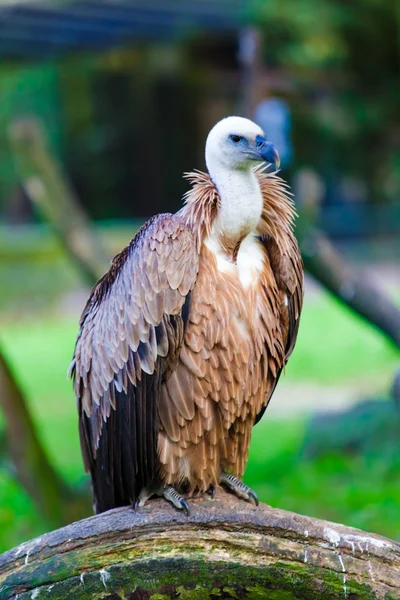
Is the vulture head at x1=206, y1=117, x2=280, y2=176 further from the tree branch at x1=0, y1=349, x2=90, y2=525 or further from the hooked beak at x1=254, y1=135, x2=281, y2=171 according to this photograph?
the tree branch at x1=0, y1=349, x2=90, y2=525

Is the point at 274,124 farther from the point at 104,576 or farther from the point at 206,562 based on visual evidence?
the point at 104,576

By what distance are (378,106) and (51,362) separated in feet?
42.1

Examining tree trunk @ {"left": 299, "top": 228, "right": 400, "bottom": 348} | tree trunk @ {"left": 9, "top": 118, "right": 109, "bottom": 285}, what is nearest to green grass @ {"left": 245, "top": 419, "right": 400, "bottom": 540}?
tree trunk @ {"left": 299, "top": 228, "right": 400, "bottom": 348}

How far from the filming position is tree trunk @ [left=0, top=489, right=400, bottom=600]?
2934mm

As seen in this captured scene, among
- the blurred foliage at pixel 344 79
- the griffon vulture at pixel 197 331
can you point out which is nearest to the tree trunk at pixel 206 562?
the griffon vulture at pixel 197 331

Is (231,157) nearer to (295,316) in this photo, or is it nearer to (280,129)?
(295,316)

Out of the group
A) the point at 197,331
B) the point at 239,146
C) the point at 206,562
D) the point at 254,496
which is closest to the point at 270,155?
the point at 239,146

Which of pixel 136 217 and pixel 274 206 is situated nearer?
pixel 274 206

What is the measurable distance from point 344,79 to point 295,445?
15.0 meters

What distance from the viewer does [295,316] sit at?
3713 millimetres

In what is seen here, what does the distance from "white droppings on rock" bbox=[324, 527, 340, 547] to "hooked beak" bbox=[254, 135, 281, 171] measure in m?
1.36

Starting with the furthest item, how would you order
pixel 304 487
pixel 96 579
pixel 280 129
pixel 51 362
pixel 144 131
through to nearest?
pixel 144 131 → pixel 51 362 → pixel 280 129 → pixel 304 487 → pixel 96 579

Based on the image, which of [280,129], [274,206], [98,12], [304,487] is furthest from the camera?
[98,12]

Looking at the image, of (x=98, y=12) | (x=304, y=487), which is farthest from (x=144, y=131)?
(x=304, y=487)
